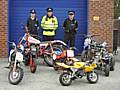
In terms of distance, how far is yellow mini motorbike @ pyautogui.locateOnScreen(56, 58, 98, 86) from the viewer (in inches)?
416

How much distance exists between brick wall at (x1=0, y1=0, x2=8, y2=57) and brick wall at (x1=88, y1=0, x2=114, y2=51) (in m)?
3.10

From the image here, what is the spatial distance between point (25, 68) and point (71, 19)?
2.68m

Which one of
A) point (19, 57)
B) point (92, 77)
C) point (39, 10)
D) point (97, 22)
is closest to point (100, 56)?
point (92, 77)

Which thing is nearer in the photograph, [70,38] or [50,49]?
[50,49]

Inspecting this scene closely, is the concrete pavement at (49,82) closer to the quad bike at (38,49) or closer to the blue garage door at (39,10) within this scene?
the quad bike at (38,49)

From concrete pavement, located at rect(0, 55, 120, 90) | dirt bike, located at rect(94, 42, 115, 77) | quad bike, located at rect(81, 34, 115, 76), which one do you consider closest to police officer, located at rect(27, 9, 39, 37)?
concrete pavement, located at rect(0, 55, 120, 90)

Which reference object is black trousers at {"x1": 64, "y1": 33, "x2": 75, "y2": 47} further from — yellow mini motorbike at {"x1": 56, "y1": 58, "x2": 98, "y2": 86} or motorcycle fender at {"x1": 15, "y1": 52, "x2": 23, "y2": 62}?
motorcycle fender at {"x1": 15, "y1": 52, "x2": 23, "y2": 62}

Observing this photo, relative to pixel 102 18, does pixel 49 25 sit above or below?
below

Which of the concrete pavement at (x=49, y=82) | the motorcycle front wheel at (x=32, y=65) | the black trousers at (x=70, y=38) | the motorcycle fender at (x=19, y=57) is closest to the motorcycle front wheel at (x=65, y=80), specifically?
the concrete pavement at (x=49, y=82)

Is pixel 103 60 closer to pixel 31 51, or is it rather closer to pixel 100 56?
pixel 100 56

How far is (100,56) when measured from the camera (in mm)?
12164

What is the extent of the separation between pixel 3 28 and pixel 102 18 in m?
3.69

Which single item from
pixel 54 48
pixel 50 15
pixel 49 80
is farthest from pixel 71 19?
pixel 49 80

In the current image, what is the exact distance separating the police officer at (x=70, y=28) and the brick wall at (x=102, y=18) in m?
1.01
